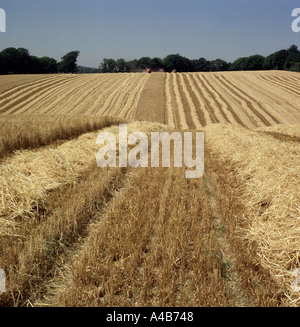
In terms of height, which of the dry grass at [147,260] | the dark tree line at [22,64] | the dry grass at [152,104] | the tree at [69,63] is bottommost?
the dry grass at [147,260]

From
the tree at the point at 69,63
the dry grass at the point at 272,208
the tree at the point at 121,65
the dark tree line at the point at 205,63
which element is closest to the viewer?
the dry grass at the point at 272,208

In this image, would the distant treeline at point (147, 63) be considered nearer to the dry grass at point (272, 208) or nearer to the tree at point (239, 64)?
the tree at point (239, 64)

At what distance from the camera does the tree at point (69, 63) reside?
96.0 meters

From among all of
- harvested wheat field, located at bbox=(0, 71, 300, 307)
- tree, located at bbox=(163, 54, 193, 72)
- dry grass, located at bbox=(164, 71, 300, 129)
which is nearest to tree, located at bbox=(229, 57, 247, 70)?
tree, located at bbox=(163, 54, 193, 72)

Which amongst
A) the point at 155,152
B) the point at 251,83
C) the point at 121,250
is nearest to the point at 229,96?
the point at 251,83

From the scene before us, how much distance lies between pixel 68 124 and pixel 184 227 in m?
9.27

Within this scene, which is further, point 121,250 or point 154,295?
point 121,250

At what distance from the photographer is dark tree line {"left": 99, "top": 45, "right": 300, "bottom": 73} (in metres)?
89.3

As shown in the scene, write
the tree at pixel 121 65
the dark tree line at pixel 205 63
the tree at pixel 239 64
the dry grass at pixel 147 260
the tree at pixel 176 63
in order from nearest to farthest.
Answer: the dry grass at pixel 147 260 < the dark tree line at pixel 205 63 < the tree at pixel 239 64 < the tree at pixel 176 63 < the tree at pixel 121 65

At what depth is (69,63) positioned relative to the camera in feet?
320

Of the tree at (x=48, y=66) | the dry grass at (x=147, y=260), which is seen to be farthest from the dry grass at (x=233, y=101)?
the tree at (x=48, y=66)

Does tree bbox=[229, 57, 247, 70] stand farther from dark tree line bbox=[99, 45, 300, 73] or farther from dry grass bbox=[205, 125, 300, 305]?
dry grass bbox=[205, 125, 300, 305]
